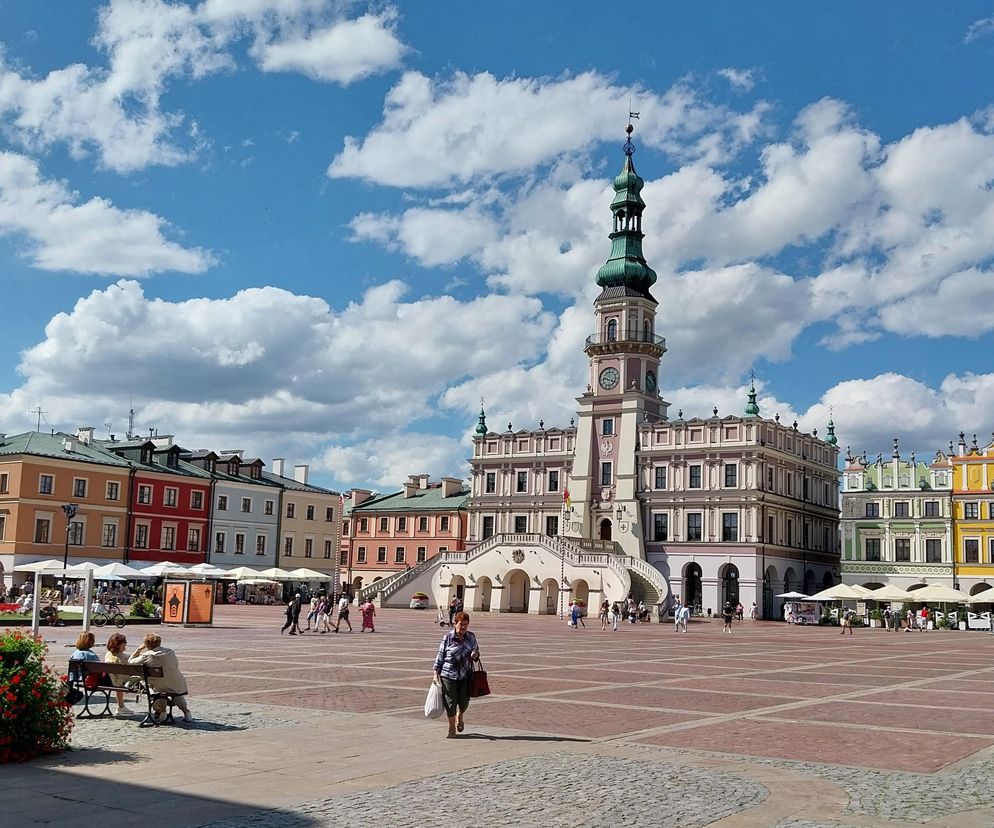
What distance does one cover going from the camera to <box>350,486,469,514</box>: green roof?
98.2 meters

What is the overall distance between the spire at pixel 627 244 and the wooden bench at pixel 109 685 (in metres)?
71.7

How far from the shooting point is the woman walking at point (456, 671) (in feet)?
48.2

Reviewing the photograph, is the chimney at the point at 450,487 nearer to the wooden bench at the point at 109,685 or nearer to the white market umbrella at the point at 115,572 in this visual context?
the white market umbrella at the point at 115,572

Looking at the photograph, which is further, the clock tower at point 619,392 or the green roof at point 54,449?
the clock tower at point 619,392

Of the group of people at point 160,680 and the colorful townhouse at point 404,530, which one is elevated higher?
the colorful townhouse at point 404,530

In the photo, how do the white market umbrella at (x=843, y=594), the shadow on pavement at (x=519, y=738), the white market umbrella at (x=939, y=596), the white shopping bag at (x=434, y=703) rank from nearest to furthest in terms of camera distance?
the shadow on pavement at (x=519, y=738)
the white shopping bag at (x=434, y=703)
the white market umbrella at (x=939, y=596)
the white market umbrella at (x=843, y=594)

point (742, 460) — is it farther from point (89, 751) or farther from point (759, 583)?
point (89, 751)

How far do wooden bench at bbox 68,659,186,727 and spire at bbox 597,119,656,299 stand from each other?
2821 inches

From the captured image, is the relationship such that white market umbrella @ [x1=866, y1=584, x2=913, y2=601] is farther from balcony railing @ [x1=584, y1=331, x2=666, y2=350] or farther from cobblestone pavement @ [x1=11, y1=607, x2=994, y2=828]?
cobblestone pavement @ [x1=11, y1=607, x2=994, y2=828]

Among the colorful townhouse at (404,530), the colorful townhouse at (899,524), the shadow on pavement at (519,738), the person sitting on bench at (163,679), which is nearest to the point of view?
the shadow on pavement at (519,738)

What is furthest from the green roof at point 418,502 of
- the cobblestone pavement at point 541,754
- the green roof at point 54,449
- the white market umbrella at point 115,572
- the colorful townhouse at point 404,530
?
the cobblestone pavement at point 541,754

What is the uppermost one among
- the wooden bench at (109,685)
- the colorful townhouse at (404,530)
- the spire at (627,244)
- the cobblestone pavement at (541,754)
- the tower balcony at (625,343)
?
the spire at (627,244)

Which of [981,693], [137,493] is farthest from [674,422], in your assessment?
[981,693]

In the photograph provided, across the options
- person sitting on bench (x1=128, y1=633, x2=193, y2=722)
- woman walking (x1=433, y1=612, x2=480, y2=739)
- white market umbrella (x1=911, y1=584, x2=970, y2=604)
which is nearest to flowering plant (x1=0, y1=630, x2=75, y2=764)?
person sitting on bench (x1=128, y1=633, x2=193, y2=722)
